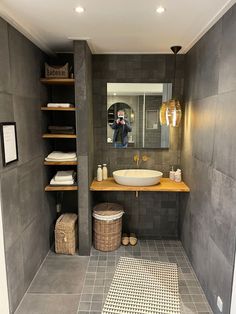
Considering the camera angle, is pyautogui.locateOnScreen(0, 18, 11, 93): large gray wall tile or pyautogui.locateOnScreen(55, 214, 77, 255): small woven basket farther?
pyautogui.locateOnScreen(55, 214, 77, 255): small woven basket

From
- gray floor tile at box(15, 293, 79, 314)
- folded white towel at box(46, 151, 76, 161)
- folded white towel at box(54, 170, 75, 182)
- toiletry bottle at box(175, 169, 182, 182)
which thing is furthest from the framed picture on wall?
toiletry bottle at box(175, 169, 182, 182)

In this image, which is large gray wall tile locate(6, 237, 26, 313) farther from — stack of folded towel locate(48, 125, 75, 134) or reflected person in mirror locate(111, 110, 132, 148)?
reflected person in mirror locate(111, 110, 132, 148)

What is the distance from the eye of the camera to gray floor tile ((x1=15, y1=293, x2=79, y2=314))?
213 cm

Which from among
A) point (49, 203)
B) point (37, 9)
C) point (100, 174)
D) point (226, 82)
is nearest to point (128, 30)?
point (37, 9)

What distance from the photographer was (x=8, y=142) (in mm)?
1983

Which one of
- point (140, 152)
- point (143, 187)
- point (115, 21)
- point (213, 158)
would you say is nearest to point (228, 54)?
point (213, 158)

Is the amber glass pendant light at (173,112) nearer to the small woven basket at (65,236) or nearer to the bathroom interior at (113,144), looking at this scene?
Result: the bathroom interior at (113,144)

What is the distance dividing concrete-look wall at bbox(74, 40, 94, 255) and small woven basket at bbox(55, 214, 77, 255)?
0.10 meters

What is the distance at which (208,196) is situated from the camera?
7.32 ft

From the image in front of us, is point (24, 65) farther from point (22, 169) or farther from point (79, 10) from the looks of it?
point (22, 169)

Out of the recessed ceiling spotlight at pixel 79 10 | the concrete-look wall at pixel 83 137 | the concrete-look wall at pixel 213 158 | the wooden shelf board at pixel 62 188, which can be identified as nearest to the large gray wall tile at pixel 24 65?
the concrete-look wall at pixel 83 137

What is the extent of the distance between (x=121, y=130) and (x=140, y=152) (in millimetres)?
406

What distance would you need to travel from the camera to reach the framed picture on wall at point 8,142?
6.21 ft

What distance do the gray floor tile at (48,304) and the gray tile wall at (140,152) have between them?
4.53 feet
